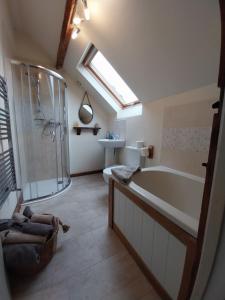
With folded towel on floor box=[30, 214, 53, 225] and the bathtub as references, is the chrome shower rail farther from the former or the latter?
the bathtub

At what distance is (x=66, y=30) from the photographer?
6.15ft

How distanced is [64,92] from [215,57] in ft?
7.79

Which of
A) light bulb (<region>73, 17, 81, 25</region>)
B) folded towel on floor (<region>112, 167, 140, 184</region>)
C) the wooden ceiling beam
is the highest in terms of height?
the wooden ceiling beam

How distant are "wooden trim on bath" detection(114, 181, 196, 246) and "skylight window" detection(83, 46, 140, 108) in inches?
73.8

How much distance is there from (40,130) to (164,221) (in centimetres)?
249

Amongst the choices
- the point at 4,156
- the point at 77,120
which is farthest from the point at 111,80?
the point at 4,156

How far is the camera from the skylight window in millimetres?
2537

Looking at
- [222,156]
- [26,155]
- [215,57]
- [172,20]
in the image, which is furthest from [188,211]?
[26,155]

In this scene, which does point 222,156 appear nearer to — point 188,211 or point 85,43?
point 188,211

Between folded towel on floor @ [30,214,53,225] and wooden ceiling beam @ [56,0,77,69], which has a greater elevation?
wooden ceiling beam @ [56,0,77,69]

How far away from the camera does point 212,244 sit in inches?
18.9

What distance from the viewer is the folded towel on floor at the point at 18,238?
1049 millimetres

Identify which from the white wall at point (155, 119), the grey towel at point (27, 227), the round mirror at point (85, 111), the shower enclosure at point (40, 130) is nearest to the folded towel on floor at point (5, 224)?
the grey towel at point (27, 227)

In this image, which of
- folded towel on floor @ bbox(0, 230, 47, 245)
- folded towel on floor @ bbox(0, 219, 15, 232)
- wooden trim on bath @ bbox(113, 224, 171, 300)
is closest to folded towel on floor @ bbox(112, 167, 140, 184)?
wooden trim on bath @ bbox(113, 224, 171, 300)
